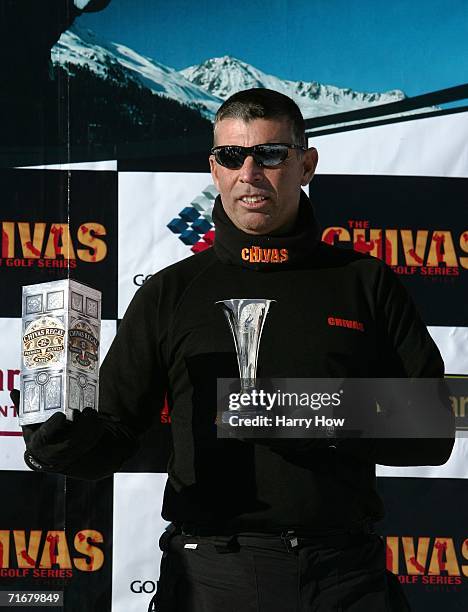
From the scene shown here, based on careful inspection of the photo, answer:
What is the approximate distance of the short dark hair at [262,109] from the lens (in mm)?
2213

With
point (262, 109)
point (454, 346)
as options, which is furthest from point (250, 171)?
point (454, 346)

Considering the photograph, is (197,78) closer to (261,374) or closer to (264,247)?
(264,247)

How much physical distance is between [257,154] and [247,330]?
0.46 m

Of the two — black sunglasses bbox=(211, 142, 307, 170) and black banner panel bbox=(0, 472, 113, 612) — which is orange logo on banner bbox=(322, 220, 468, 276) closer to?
black sunglasses bbox=(211, 142, 307, 170)

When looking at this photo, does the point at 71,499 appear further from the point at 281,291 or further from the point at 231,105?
the point at 231,105

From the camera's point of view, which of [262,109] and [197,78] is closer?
[262,109]

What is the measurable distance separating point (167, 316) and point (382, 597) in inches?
30.3

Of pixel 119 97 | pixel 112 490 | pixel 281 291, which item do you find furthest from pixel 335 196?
pixel 112 490

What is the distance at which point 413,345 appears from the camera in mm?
2111

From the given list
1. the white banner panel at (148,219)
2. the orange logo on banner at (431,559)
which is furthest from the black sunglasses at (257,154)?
the orange logo on banner at (431,559)

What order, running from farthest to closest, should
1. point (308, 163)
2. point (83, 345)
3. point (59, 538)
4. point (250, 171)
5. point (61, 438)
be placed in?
point (59, 538), point (308, 163), point (250, 171), point (83, 345), point (61, 438)

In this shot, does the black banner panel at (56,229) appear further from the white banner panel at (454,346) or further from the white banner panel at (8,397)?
the white banner panel at (454,346)

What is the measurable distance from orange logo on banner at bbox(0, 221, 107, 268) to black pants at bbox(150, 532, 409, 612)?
1.21 meters

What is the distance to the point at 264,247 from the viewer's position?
2188 mm
